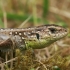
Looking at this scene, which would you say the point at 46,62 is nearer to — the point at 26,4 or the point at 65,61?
the point at 65,61

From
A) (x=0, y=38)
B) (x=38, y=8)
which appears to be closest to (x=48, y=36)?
(x=0, y=38)

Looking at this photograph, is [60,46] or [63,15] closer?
[60,46]

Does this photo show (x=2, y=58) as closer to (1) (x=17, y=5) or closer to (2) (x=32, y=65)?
(2) (x=32, y=65)

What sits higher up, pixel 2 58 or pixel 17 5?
pixel 17 5

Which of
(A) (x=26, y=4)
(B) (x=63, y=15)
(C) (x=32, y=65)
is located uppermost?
(A) (x=26, y=4)

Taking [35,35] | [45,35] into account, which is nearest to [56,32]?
[45,35]

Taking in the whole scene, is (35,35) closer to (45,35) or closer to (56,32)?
(45,35)

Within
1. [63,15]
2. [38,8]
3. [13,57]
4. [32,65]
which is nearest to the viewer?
[32,65]

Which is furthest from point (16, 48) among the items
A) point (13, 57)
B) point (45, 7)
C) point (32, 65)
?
point (45, 7)

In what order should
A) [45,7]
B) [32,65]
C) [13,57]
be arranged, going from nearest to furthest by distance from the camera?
[32,65]
[13,57]
[45,7]
